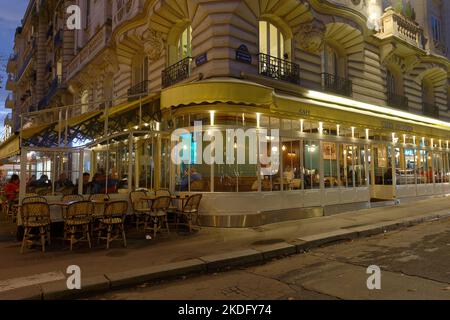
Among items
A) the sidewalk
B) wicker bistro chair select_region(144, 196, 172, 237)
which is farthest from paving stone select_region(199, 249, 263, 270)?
wicker bistro chair select_region(144, 196, 172, 237)

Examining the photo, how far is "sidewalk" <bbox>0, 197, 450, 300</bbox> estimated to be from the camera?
525 cm

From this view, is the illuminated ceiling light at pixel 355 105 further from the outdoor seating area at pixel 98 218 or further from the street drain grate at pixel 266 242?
the outdoor seating area at pixel 98 218

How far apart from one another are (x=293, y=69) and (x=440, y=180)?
10.7m

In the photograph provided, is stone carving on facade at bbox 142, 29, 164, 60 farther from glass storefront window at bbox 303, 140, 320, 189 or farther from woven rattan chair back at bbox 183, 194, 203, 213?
woven rattan chair back at bbox 183, 194, 203, 213

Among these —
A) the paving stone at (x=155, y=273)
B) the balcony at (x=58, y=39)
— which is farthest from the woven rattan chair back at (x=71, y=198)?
the balcony at (x=58, y=39)

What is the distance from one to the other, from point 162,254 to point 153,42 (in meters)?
8.82

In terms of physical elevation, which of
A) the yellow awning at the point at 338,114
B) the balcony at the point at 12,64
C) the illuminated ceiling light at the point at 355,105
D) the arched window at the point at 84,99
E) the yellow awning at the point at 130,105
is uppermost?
the balcony at the point at 12,64

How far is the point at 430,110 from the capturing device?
19.7 m

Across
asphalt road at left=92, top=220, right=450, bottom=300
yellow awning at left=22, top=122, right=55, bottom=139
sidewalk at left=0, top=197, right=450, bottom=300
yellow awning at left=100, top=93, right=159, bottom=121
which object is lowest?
asphalt road at left=92, top=220, right=450, bottom=300

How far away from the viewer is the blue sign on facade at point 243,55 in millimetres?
10664

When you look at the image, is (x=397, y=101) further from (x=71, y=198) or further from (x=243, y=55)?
(x=71, y=198)

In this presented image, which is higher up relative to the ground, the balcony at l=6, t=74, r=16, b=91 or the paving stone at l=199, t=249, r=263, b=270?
the balcony at l=6, t=74, r=16, b=91

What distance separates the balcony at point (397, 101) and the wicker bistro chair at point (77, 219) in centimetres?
1413

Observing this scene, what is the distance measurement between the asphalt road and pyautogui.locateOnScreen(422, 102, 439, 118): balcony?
14089 mm
